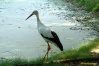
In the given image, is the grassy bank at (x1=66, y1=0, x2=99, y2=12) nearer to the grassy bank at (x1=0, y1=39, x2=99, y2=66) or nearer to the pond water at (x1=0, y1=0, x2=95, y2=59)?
the pond water at (x1=0, y1=0, x2=95, y2=59)

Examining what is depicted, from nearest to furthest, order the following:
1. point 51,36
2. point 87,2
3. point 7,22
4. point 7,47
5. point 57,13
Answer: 1. point 51,36
2. point 7,47
3. point 7,22
4. point 57,13
5. point 87,2

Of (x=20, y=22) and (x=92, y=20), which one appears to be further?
(x=92, y=20)

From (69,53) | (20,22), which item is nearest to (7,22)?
(20,22)

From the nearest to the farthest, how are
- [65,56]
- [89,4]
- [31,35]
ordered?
[65,56], [31,35], [89,4]

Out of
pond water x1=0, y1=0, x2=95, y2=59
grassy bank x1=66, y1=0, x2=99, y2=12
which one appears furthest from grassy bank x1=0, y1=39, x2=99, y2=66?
grassy bank x1=66, y1=0, x2=99, y2=12

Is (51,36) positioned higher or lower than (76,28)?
higher

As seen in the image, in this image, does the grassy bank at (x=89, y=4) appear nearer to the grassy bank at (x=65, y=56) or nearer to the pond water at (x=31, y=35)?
the pond water at (x=31, y=35)

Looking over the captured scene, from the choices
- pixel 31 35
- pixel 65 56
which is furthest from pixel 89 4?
pixel 65 56

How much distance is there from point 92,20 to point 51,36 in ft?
25.0

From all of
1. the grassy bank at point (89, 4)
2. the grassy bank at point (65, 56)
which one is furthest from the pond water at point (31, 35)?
the grassy bank at point (89, 4)

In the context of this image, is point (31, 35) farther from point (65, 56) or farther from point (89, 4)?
point (89, 4)

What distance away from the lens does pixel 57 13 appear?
16578 millimetres

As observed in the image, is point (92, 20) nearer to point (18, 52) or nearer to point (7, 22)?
point (7, 22)

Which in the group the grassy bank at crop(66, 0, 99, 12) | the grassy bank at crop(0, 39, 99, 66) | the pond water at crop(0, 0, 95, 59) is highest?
the grassy bank at crop(0, 39, 99, 66)
